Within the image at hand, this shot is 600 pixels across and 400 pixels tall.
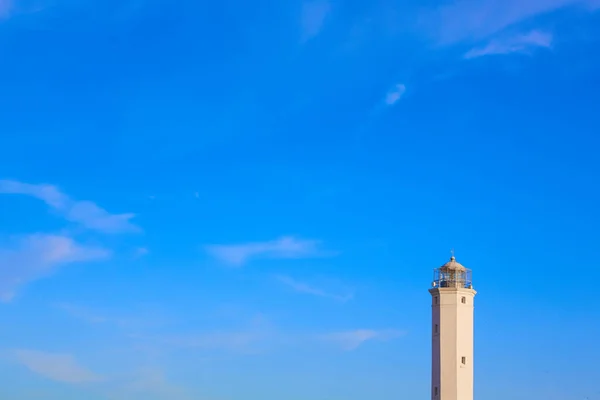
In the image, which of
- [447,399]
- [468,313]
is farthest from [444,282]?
[447,399]

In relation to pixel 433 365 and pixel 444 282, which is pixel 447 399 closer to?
pixel 433 365

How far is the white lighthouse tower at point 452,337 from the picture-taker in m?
82.7

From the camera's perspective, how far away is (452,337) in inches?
3275

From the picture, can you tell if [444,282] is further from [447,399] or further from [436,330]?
[447,399]

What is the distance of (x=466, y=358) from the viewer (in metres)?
83.3

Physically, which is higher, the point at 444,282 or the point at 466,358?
the point at 444,282

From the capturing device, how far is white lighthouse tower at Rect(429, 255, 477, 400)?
271 ft

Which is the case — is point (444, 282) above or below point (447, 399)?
above

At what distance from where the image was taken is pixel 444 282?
85250 millimetres

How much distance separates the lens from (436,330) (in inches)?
3324

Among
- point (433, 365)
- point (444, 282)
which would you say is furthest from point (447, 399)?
point (444, 282)

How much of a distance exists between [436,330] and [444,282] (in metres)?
4.19

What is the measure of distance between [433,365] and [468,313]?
534 centimetres

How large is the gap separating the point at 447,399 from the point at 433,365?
327 cm
